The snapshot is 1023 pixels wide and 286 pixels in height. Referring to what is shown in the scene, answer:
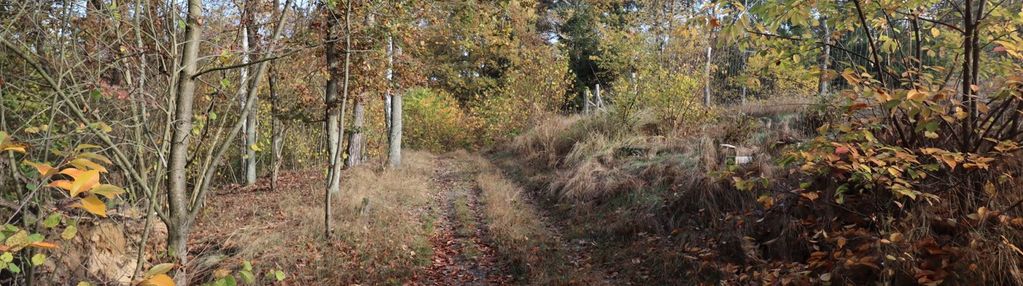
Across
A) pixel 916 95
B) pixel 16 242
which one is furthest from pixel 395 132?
pixel 16 242

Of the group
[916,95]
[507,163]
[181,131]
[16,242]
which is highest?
[916,95]

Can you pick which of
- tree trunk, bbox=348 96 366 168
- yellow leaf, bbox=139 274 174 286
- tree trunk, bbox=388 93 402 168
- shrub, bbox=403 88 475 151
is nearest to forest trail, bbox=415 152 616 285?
tree trunk, bbox=348 96 366 168

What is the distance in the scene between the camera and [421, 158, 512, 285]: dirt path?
211 inches

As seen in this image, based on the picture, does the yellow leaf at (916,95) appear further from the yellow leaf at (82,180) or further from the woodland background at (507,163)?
the yellow leaf at (82,180)

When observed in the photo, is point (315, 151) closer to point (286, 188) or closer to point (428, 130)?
point (286, 188)

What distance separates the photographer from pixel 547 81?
56.5 ft

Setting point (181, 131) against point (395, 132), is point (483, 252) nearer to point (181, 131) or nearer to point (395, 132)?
point (181, 131)

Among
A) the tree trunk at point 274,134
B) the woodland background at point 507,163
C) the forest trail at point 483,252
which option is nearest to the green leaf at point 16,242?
the woodland background at point 507,163

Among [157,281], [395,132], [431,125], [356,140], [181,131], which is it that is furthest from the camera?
[431,125]

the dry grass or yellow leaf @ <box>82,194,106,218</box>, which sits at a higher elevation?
yellow leaf @ <box>82,194,106,218</box>

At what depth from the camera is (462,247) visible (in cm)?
636

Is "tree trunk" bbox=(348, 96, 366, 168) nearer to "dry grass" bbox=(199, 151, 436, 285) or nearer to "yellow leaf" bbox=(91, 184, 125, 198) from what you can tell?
"dry grass" bbox=(199, 151, 436, 285)

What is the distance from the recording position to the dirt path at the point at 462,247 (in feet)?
17.5

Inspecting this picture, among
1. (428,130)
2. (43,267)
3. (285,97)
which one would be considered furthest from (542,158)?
(43,267)
